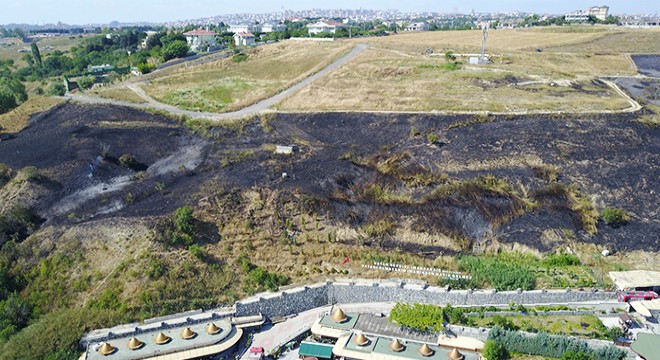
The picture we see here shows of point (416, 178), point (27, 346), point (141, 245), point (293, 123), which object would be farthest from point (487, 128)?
point (27, 346)

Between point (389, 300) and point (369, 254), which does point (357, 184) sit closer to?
point (369, 254)

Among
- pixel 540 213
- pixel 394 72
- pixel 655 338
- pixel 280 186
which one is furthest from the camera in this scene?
pixel 394 72

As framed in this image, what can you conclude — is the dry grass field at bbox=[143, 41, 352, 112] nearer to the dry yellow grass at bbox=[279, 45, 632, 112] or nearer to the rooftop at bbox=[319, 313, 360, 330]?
the dry yellow grass at bbox=[279, 45, 632, 112]

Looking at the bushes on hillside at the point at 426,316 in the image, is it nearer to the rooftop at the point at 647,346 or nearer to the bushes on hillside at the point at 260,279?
the bushes on hillside at the point at 260,279

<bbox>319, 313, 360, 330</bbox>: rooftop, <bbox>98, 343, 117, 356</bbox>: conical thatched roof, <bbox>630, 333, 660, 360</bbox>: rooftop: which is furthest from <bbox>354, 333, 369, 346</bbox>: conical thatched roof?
<bbox>630, 333, 660, 360</bbox>: rooftop

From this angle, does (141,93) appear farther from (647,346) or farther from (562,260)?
(647,346)

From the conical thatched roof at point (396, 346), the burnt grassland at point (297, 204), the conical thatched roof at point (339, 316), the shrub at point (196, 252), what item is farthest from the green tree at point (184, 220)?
the conical thatched roof at point (396, 346)
